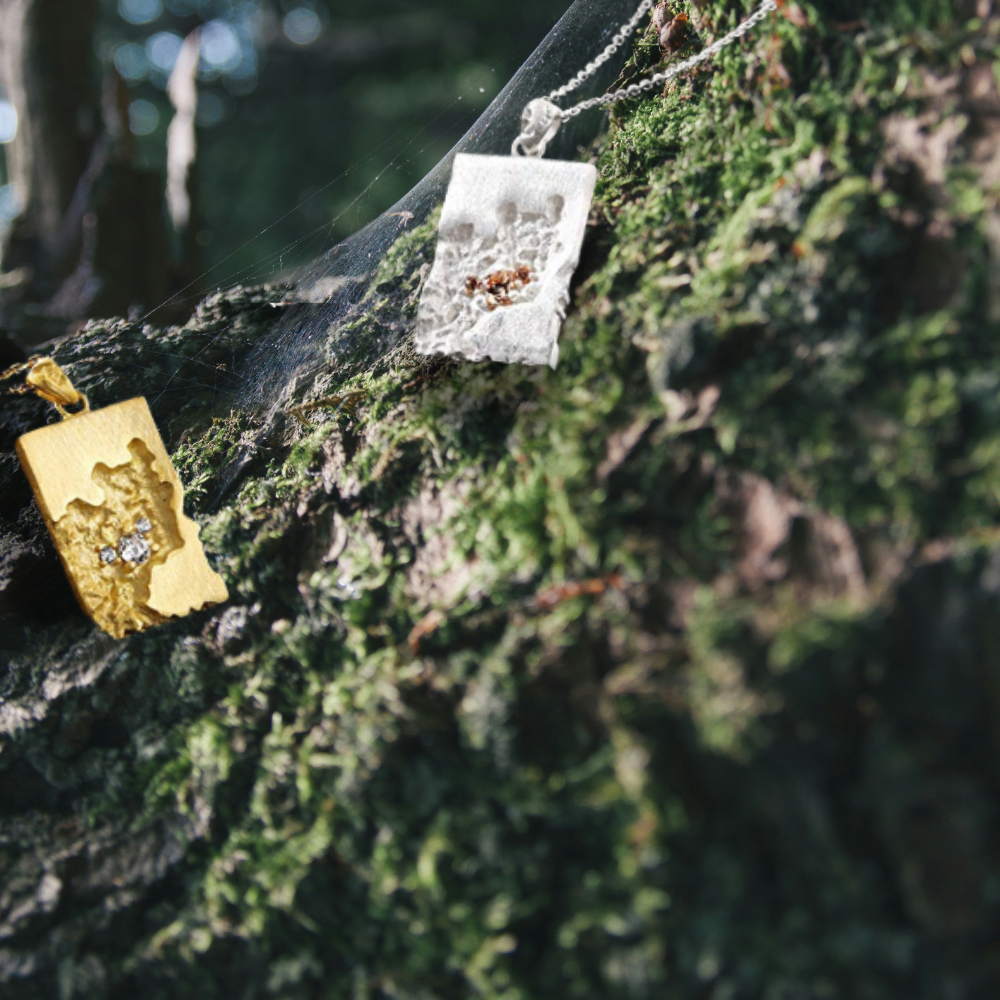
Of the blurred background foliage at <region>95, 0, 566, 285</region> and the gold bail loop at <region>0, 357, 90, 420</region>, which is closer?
the gold bail loop at <region>0, 357, 90, 420</region>

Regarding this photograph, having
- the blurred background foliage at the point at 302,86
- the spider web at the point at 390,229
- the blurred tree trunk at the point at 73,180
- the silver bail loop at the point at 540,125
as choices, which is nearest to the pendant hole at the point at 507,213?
the silver bail loop at the point at 540,125

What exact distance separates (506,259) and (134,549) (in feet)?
2.39

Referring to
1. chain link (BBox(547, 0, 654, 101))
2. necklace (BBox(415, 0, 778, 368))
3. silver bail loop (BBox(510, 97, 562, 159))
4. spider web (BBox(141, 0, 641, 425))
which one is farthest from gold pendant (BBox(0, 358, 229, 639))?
chain link (BBox(547, 0, 654, 101))

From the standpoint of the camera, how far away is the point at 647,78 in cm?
126

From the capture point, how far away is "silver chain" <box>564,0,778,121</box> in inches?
42.1

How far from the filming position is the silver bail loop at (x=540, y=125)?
1217 millimetres

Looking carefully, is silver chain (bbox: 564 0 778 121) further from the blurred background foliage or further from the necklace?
the blurred background foliage

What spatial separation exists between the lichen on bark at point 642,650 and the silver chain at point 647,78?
1.3 inches

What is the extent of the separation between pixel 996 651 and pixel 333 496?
2.74ft

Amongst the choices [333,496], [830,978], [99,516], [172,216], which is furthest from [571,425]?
[172,216]

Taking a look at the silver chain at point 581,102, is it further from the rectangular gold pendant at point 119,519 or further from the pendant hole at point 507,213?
the rectangular gold pendant at point 119,519

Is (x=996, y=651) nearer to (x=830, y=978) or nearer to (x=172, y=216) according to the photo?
(x=830, y=978)

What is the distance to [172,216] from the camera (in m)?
3.06

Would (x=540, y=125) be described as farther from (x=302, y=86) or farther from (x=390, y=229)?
(x=302, y=86)
